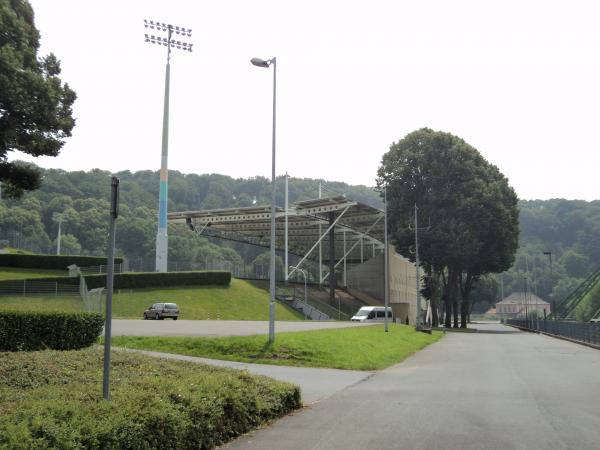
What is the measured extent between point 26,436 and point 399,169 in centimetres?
6335

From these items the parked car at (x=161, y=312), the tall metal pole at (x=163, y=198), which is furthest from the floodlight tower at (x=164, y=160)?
the parked car at (x=161, y=312)

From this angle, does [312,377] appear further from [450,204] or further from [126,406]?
[450,204]

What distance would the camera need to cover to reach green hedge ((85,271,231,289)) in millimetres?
55394

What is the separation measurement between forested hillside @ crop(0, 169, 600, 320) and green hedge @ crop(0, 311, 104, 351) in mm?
66706

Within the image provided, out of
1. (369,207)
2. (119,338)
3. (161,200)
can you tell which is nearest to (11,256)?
(161,200)

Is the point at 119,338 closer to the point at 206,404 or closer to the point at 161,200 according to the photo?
the point at 206,404

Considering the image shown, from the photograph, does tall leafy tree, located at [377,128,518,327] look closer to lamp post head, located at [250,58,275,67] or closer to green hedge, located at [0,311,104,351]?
lamp post head, located at [250,58,275,67]

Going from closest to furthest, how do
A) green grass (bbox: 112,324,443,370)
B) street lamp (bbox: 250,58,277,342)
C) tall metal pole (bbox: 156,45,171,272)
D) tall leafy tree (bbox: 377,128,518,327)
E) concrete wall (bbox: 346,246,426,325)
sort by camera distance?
green grass (bbox: 112,324,443,370) < street lamp (bbox: 250,58,277,342) < tall leafy tree (bbox: 377,128,518,327) < tall metal pole (bbox: 156,45,171,272) < concrete wall (bbox: 346,246,426,325)

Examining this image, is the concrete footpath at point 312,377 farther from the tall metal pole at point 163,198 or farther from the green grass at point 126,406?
the tall metal pole at point 163,198

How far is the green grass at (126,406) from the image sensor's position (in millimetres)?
5579

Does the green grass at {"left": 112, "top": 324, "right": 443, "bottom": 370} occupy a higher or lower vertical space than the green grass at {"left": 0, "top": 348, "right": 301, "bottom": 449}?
lower

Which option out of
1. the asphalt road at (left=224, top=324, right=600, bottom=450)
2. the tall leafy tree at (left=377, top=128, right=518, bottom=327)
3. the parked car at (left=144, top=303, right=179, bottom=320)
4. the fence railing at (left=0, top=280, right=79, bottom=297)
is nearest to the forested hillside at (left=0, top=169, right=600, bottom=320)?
the fence railing at (left=0, top=280, right=79, bottom=297)

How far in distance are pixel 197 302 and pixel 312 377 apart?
43411 millimetres

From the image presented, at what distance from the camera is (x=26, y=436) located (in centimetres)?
512
